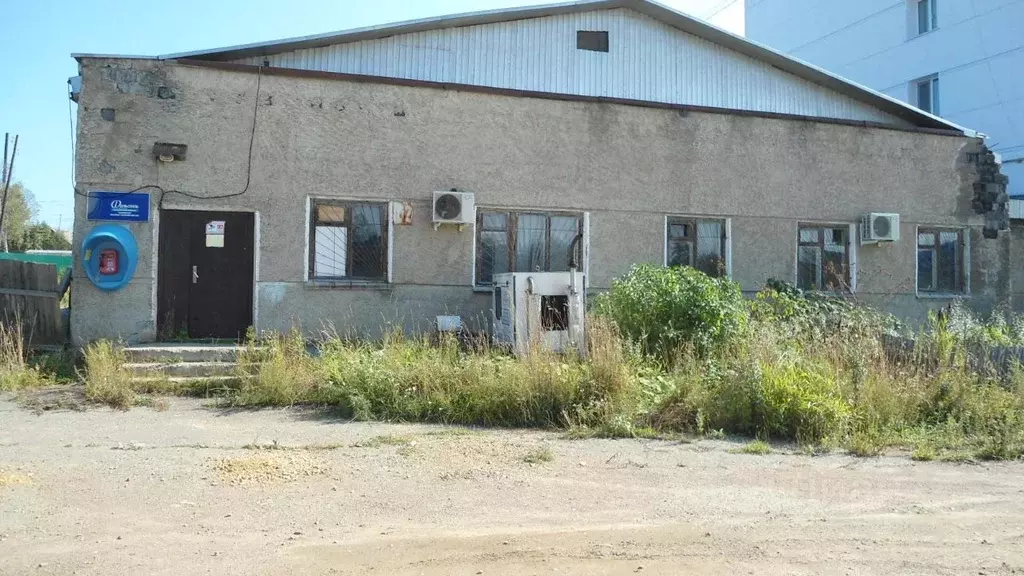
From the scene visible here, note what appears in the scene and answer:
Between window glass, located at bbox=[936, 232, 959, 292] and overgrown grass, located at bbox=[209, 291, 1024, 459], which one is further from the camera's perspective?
window glass, located at bbox=[936, 232, 959, 292]

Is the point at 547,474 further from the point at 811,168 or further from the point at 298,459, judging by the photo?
the point at 811,168

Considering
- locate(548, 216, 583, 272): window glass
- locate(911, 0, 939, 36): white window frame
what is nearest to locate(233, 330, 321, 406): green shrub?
locate(548, 216, 583, 272): window glass

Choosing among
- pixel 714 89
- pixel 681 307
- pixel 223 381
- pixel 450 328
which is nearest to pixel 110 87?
pixel 223 381

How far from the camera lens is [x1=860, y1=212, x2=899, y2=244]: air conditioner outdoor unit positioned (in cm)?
1372

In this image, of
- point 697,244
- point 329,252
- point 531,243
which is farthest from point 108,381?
point 697,244

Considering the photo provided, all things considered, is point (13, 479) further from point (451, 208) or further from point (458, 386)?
point (451, 208)

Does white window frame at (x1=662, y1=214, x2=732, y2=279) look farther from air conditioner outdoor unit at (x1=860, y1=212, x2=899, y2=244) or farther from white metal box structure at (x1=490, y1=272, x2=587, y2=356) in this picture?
white metal box structure at (x1=490, y1=272, x2=587, y2=356)

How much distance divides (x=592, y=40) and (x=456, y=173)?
441 cm

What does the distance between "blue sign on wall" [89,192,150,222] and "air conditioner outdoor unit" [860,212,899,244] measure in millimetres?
11903

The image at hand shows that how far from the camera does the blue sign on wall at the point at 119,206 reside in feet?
34.1

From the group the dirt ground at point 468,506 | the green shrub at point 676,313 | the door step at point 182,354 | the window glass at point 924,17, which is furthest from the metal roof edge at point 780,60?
the window glass at point 924,17

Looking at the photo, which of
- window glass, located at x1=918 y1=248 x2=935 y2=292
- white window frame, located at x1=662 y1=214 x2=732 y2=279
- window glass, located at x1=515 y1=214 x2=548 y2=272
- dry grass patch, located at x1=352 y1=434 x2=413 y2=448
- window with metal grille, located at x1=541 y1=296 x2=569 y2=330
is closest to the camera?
dry grass patch, located at x1=352 y1=434 x2=413 y2=448

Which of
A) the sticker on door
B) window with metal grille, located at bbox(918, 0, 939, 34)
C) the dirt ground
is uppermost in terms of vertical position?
window with metal grille, located at bbox(918, 0, 939, 34)

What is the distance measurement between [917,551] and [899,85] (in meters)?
27.1
